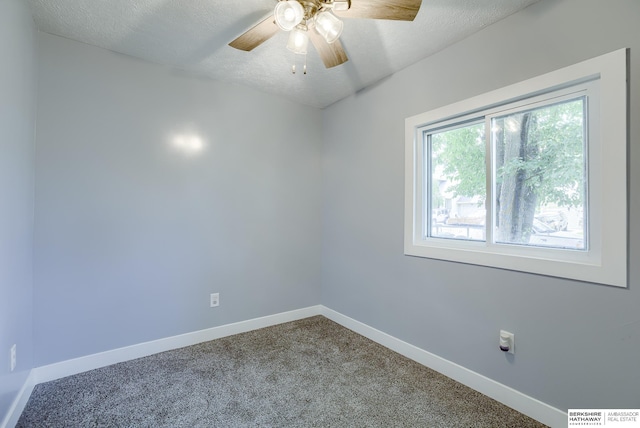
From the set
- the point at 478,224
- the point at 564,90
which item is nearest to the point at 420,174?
the point at 478,224

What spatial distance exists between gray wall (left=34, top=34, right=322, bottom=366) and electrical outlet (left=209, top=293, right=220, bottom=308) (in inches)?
1.9

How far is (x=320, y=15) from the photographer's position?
1.43m

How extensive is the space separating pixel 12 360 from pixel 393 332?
8.38 ft

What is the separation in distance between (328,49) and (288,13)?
443 millimetres

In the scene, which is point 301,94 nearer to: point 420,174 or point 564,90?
point 420,174

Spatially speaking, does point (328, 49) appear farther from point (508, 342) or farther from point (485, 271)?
point (508, 342)

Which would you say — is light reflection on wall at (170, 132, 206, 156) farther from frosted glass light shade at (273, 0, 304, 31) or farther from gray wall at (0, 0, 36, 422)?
frosted glass light shade at (273, 0, 304, 31)

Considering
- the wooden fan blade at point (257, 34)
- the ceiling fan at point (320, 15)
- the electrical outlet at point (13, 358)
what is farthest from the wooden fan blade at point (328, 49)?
the electrical outlet at point (13, 358)

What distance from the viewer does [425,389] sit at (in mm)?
1914

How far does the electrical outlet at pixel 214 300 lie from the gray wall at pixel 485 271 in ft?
4.03

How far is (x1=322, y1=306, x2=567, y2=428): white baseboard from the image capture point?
62.6 inches

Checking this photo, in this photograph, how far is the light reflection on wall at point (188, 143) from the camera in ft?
8.13

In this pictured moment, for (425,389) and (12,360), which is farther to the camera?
(425,389)

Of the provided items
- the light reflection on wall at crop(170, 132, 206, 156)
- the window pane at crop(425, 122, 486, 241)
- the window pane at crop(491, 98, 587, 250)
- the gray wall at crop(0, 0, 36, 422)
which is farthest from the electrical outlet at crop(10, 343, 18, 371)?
the window pane at crop(491, 98, 587, 250)
